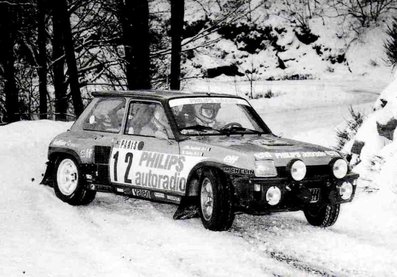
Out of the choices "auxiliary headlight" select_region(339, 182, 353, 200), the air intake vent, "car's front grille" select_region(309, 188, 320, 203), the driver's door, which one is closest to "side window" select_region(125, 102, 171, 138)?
the driver's door

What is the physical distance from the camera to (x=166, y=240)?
670cm

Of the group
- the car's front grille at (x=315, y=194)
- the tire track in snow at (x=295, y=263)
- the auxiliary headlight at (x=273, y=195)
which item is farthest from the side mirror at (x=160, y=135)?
the car's front grille at (x=315, y=194)

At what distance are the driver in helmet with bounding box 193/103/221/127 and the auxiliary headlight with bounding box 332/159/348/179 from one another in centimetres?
162

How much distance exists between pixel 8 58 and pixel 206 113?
12983mm

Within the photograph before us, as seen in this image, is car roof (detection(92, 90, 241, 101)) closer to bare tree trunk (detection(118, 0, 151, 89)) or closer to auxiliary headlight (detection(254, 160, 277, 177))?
auxiliary headlight (detection(254, 160, 277, 177))

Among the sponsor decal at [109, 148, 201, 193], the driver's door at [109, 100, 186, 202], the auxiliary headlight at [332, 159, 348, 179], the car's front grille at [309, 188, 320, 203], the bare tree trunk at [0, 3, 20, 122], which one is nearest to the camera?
the car's front grille at [309, 188, 320, 203]

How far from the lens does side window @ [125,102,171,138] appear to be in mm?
7934

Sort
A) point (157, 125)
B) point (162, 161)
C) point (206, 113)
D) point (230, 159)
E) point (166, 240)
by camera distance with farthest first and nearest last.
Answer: point (206, 113) → point (157, 125) → point (162, 161) → point (230, 159) → point (166, 240)

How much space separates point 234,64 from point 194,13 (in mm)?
4607

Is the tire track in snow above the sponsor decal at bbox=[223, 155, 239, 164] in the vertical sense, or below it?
below

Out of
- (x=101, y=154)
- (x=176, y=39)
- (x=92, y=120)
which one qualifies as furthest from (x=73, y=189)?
(x=176, y=39)

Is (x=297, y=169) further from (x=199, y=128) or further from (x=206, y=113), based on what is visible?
(x=206, y=113)

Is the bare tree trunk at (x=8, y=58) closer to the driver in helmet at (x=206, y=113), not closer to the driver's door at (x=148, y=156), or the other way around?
the driver's door at (x=148, y=156)

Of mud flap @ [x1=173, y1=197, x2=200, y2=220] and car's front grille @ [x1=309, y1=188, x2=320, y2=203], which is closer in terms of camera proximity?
car's front grille @ [x1=309, y1=188, x2=320, y2=203]
